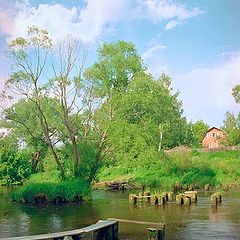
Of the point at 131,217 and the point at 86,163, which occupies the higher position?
the point at 86,163

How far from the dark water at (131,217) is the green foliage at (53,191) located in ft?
3.86

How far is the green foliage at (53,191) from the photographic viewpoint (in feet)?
102

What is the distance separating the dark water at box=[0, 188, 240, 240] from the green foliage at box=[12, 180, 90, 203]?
1176 millimetres

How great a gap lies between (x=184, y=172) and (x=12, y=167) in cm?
2682

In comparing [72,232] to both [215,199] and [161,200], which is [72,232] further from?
[215,199]

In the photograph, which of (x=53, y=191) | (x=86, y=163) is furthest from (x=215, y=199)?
(x=86, y=163)

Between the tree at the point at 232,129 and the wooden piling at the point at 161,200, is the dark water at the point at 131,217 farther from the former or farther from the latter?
the tree at the point at 232,129

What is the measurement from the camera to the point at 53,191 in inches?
1220

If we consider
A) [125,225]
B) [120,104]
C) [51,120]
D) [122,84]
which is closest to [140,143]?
[120,104]

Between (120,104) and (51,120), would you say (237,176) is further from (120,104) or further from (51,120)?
(51,120)

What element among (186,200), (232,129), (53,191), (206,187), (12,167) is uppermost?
(232,129)

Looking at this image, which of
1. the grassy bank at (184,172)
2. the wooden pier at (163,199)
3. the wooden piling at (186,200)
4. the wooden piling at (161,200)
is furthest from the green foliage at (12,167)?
the wooden piling at (186,200)

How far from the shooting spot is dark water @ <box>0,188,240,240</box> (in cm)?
1826

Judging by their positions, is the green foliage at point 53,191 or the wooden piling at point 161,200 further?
the green foliage at point 53,191
